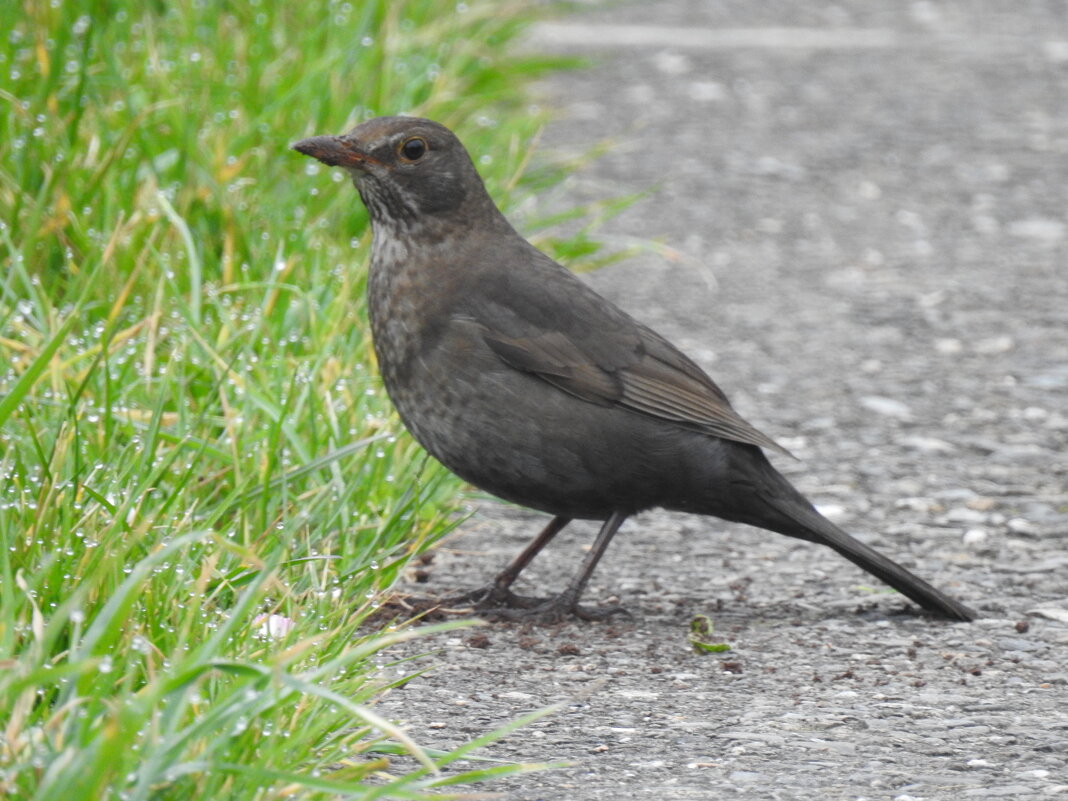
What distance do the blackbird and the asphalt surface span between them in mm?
218

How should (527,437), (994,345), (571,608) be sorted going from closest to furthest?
1. (527,437)
2. (571,608)
3. (994,345)

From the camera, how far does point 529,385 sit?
3723 mm

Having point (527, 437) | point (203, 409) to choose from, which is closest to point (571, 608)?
point (527, 437)

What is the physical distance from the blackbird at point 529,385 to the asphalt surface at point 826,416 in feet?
0.72

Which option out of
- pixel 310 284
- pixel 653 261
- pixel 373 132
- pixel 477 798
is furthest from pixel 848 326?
pixel 477 798

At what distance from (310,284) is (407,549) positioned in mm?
1132

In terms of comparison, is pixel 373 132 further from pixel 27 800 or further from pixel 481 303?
pixel 27 800

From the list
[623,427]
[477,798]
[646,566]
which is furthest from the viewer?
[646,566]

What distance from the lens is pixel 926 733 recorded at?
299 centimetres

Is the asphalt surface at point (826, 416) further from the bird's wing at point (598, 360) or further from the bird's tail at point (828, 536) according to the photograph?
the bird's wing at point (598, 360)

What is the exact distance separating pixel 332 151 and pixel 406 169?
20 cm

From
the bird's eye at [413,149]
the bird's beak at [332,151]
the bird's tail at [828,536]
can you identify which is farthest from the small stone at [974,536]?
the bird's beak at [332,151]

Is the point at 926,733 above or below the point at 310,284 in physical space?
below

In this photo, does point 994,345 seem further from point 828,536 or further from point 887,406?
point 828,536
